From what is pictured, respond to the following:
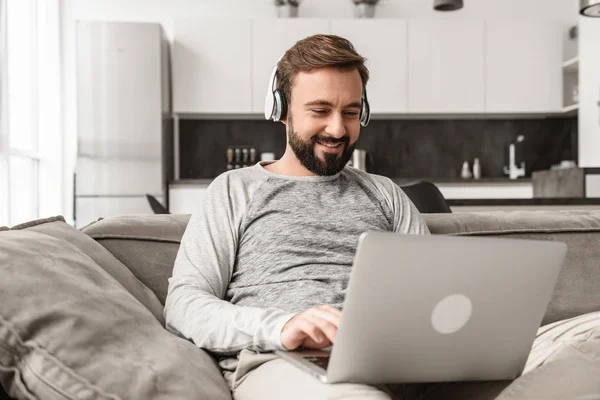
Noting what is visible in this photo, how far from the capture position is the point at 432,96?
5645mm

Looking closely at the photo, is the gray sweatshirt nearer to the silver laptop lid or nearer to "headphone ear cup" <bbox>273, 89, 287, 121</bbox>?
"headphone ear cup" <bbox>273, 89, 287, 121</bbox>

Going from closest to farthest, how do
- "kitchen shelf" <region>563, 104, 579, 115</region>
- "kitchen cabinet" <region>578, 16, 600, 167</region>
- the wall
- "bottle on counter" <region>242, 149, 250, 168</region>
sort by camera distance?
1. "kitchen cabinet" <region>578, 16, 600, 167</region>
2. "kitchen shelf" <region>563, 104, 579, 115</region>
3. the wall
4. "bottle on counter" <region>242, 149, 250, 168</region>

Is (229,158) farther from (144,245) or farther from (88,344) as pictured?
(88,344)

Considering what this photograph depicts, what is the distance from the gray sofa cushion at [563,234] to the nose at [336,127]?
40 cm

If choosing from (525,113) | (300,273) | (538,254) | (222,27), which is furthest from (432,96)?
(538,254)

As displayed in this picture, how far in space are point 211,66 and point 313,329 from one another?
4670mm

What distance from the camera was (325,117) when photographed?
1565 millimetres

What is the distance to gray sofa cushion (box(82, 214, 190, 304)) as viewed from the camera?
1591mm

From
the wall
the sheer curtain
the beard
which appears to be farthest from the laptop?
the wall

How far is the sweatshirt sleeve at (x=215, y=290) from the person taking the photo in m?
1.18

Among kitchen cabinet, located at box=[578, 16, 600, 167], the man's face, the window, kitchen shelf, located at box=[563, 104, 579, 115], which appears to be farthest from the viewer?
kitchen shelf, located at box=[563, 104, 579, 115]

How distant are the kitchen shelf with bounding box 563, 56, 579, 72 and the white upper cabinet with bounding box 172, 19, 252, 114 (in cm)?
258

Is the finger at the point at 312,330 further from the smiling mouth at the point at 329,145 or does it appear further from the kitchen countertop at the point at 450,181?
the kitchen countertop at the point at 450,181

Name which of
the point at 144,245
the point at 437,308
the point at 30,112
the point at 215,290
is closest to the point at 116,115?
the point at 30,112
